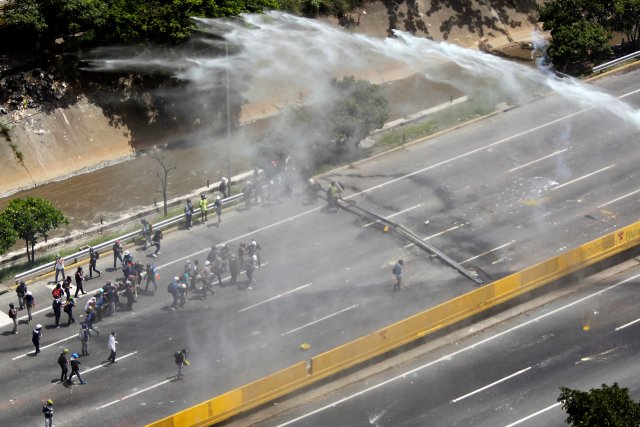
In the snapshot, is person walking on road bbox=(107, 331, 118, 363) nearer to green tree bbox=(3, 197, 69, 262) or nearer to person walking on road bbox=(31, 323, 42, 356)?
person walking on road bbox=(31, 323, 42, 356)

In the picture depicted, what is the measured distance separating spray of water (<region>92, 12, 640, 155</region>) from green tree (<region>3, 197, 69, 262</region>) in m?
15.0

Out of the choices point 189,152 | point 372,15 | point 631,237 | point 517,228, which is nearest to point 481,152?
point 517,228

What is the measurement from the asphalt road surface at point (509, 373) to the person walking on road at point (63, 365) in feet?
22.6

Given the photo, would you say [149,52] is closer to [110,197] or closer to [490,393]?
[110,197]

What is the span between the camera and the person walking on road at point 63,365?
3903 centimetres

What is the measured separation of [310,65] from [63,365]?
33571 mm

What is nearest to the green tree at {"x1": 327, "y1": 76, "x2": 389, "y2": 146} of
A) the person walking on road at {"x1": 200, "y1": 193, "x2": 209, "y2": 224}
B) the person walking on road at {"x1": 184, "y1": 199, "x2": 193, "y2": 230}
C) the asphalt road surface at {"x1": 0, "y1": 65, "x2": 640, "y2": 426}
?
the asphalt road surface at {"x1": 0, "y1": 65, "x2": 640, "y2": 426}

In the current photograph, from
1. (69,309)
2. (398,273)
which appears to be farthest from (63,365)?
A: (398,273)

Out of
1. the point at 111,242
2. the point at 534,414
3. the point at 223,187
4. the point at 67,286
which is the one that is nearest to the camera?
the point at 534,414

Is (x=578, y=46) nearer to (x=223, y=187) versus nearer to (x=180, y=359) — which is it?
(x=223, y=187)

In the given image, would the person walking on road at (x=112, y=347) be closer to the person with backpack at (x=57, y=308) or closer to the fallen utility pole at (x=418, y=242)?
the person with backpack at (x=57, y=308)

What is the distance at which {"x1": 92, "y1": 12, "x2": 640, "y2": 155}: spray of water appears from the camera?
6219 cm

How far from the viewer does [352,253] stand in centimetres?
4788

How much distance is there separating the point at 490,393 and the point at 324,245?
12762mm
